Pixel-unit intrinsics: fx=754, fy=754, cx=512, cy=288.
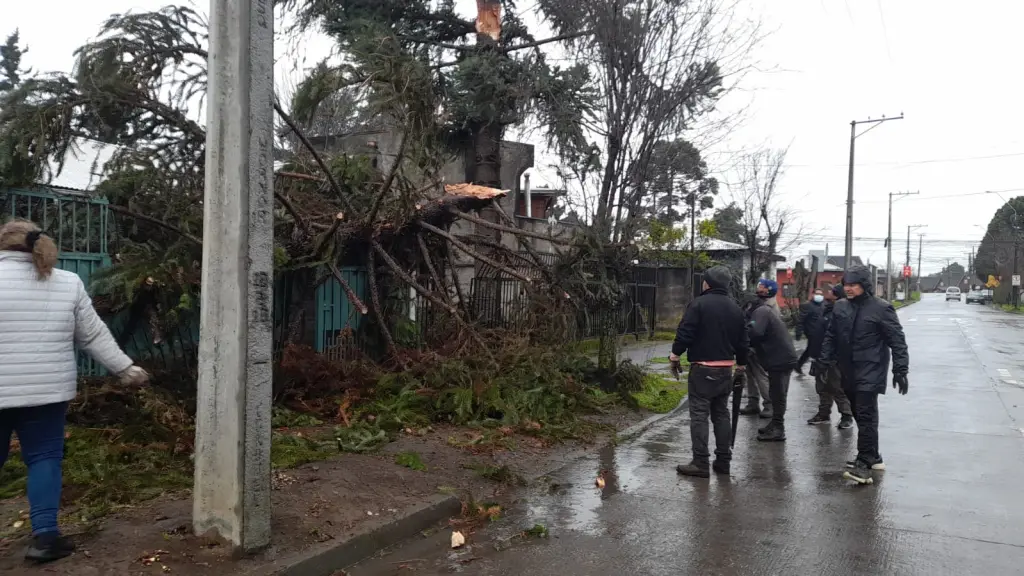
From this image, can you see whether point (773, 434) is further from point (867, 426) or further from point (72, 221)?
point (72, 221)

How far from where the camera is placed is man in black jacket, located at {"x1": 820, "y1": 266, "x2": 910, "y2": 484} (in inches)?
257

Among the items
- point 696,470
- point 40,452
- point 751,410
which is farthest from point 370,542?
point 751,410

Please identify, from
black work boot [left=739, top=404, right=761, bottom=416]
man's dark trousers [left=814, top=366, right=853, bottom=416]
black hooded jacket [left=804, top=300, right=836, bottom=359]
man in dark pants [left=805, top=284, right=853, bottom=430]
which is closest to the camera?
man in dark pants [left=805, top=284, right=853, bottom=430]

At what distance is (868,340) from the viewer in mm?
6652

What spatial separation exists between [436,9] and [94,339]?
1157 centimetres

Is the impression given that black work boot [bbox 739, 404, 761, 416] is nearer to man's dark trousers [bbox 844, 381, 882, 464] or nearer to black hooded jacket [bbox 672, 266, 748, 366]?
man's dark trousers [bbox 844, 381, 882, 464]

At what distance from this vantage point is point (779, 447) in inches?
309

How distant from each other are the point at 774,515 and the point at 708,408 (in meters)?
1.35

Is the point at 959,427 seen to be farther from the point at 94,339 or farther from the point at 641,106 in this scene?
the point at 94,339

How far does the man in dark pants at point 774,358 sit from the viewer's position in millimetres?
8148

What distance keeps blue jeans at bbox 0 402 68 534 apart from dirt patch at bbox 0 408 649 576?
0.26 meters

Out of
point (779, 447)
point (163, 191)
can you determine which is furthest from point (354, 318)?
point (779, 447)

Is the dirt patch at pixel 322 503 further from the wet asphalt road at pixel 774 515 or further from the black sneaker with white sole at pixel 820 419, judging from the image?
the black sneaker with white sole at pixel 820 419

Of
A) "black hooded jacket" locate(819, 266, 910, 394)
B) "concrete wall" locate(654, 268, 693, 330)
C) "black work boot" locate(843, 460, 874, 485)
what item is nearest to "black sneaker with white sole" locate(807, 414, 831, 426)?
"black hooded jacket" locate(819, 266, 910, 394)
